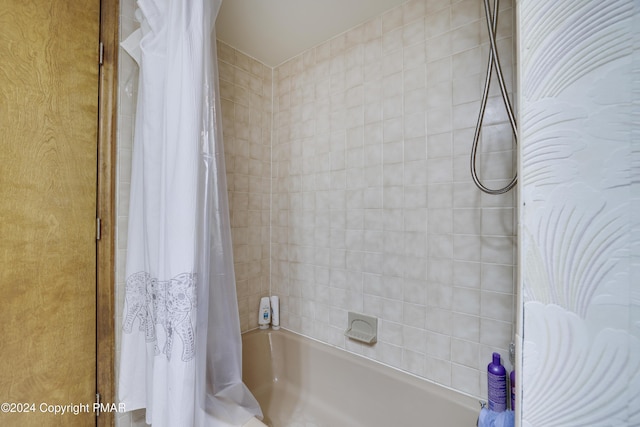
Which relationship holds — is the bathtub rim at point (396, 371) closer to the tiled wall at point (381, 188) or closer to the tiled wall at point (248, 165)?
the tiled wall at point (381, 188)

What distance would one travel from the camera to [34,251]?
34.2 inches

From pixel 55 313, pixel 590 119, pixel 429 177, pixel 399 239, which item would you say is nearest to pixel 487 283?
pixel 399 239

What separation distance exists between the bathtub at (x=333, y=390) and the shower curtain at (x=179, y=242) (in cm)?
32

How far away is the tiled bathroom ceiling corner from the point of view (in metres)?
1.21

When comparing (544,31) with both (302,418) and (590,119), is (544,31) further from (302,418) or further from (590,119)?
(302,418)

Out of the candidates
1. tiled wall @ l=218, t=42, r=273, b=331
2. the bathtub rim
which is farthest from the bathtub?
tiled wall @ l=218, t=42, r=273, b=331

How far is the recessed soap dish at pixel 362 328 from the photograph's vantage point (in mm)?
1278

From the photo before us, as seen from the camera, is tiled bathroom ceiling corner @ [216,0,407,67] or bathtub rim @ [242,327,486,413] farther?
tiled bathroom ceiling corner @ [216,0,407,67]

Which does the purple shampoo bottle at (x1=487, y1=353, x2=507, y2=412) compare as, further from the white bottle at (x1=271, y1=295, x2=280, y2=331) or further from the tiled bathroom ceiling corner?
the tiled bathroom ceiling corner

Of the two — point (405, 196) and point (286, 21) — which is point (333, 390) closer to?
point (405, 196)

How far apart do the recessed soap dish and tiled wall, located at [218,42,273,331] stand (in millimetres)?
669

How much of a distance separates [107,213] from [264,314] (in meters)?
1.06

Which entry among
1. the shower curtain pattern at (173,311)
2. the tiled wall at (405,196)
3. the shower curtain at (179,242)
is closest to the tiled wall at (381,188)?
the tiled wall at (405,196)

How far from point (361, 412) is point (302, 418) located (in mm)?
335
